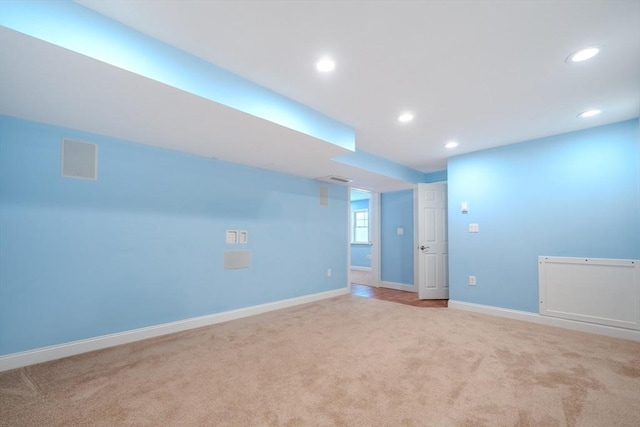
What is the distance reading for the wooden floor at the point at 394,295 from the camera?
4.87m

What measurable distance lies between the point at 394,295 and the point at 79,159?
17.2 ft

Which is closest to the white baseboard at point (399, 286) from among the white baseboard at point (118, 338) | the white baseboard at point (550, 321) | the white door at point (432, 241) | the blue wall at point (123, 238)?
the white door at point (432, 241)

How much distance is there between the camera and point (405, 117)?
10.5ft

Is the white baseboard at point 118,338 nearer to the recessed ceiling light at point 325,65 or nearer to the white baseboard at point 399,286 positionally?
the white baseboard at point 399,286

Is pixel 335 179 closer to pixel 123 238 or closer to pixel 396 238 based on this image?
pixel 396 238

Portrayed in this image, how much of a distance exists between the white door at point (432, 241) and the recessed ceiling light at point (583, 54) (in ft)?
10.5

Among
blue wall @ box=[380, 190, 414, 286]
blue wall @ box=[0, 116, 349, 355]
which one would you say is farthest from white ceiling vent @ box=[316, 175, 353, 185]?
blue wall @ box=[380, 190, 414, 286]

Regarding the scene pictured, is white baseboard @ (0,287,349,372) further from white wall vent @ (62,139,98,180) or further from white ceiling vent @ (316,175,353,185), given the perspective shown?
white ceiling vent @ (316,175,353,185)

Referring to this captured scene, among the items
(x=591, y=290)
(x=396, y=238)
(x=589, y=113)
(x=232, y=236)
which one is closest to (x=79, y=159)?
(x=232, y=236)

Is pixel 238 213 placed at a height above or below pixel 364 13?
below

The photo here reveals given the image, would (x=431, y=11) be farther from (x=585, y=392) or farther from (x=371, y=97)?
(x=585, y=392)

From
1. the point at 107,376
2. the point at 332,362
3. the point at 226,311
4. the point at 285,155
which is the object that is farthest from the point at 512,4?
the point at 226,311

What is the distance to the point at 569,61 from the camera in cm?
217

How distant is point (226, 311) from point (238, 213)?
1369mm
